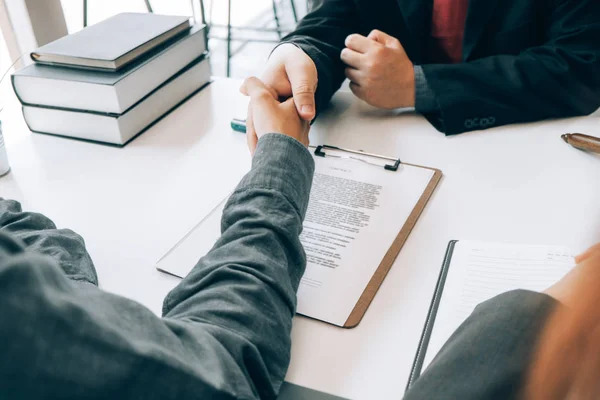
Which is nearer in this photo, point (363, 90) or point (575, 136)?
point (575, 136)

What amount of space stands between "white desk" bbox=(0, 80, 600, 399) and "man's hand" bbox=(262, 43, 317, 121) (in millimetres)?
99

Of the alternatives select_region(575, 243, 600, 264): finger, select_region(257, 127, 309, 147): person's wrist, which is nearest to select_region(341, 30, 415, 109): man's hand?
select_region(257, 127, 309, 147): person's wrist

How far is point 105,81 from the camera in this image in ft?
2.96

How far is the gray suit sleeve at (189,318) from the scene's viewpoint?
0.27 m

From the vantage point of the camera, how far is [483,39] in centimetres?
110

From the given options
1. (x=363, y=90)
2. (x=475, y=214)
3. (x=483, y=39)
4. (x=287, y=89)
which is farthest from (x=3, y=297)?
(x=483, y=39)

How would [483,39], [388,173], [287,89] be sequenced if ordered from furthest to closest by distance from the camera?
[483,39], [287,89], [388,173]

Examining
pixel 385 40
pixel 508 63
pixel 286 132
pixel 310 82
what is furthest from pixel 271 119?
pixel 508 63

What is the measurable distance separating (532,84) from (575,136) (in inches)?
5.4

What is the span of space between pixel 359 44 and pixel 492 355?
788 mm

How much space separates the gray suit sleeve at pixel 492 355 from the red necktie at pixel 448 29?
34.0 inches

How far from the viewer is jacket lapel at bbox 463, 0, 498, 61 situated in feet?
3.45

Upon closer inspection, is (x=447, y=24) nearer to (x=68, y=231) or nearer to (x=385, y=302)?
(x=385, y=302)

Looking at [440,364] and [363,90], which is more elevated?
[440,364]
